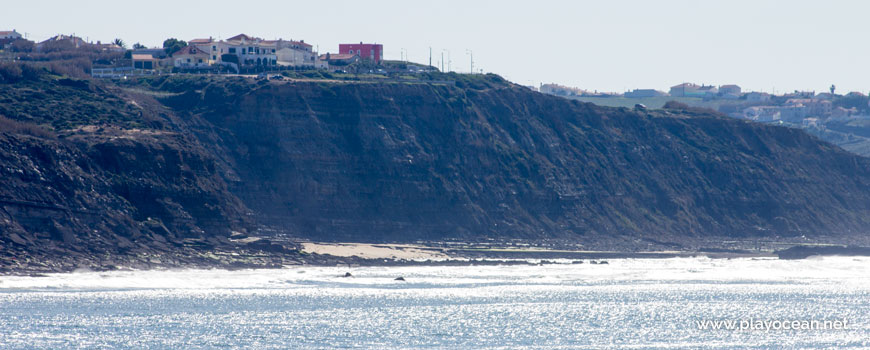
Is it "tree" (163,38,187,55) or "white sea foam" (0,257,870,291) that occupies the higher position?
"tree" (163,38,187,55)

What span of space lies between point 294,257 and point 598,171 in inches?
1736

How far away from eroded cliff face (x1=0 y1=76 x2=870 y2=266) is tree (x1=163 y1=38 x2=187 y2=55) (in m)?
24.3

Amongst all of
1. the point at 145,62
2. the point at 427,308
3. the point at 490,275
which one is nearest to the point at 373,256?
the point at 490,275

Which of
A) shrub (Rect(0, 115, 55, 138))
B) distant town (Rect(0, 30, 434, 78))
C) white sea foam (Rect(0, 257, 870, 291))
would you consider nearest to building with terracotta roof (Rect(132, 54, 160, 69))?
distant town (Rect(0, 30, 434, 78))

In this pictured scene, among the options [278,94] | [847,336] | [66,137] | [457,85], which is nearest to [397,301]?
[847,336]

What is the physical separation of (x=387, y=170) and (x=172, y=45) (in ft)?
173

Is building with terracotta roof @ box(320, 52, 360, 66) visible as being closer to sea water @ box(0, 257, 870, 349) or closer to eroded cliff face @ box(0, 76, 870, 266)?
eroded cliff face @ box(0, 76, 870, 266)

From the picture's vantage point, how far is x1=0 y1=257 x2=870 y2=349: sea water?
58031mm

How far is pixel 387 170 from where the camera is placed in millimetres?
106938

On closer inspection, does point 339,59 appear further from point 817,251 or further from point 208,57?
point 817,251

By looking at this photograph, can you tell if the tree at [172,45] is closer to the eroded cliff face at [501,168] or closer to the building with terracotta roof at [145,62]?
the building with terracotta roof at [145,62]

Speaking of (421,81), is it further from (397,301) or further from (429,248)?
(397,301)

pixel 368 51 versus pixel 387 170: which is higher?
pixel 368 51

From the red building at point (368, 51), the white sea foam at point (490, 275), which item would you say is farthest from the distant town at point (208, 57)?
the white sea foam at point (490, 275)
